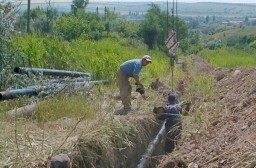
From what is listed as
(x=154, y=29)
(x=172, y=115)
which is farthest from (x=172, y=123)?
(x=154, y=29)

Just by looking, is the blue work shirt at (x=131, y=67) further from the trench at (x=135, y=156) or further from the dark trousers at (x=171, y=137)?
the dark trousers at (x=171, y=137)

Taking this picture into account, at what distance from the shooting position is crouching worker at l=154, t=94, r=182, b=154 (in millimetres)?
11719

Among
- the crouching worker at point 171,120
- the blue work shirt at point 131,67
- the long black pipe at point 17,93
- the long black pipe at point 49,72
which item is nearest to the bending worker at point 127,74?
the blue work shirt at point 131,67

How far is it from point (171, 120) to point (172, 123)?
0.06 meters

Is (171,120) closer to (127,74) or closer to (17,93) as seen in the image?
(127,74)

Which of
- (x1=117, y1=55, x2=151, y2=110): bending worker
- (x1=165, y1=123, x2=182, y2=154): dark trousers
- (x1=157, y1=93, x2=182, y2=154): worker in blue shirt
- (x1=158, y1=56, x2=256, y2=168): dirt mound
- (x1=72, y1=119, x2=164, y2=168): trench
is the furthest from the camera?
(x1=117, y1=55, x2=151, y2=110): bending worker

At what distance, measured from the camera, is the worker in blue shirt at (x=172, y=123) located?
38.4ft

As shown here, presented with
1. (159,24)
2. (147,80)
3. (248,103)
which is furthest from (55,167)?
(159,24)

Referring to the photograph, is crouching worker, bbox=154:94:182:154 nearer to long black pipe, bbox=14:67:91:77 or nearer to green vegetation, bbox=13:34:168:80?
long black pipe, bbox=14:67:91:77

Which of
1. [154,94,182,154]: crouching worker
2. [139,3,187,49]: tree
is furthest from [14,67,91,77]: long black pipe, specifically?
[139,3,187,49]: tree

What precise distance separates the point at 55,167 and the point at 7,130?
326cm

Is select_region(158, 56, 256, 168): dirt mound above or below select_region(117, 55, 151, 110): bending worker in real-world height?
below

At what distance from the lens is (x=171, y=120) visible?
38.8ft

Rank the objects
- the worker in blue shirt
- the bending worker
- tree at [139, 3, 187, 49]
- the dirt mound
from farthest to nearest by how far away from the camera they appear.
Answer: tree at [139, 3, 187, 49] < the bending worker < the worker in blue shirt < the dirt mound
